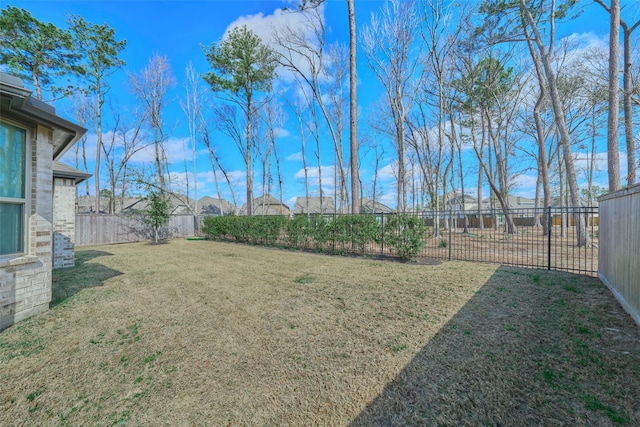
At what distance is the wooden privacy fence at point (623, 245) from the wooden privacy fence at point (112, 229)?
17297 millimetres

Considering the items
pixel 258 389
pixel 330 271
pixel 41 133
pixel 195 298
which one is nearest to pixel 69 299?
pixel 195 298

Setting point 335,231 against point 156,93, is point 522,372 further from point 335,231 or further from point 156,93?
point 156,93

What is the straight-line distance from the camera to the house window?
2904 millimetres

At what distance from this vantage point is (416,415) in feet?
5.28

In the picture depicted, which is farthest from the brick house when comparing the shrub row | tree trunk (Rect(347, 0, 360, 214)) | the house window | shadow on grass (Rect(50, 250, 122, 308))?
tree trunk (Rect(347, 0, 360, 214))

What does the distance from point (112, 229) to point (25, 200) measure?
1232cm

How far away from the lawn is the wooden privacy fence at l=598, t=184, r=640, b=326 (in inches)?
9.3

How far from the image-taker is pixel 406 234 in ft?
21.5

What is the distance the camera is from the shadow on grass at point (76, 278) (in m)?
4.23

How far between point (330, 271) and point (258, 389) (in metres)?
3.89

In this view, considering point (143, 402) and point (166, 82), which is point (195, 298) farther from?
point (166, 82)

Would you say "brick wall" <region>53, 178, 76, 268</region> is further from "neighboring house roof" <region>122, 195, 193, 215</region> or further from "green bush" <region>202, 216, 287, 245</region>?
"neighboring house roof" <region>122, 195, 193, 215</region>

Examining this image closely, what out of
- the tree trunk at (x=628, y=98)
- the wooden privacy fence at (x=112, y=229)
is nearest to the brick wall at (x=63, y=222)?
the wooden privacy fence at (x=112, y=229)

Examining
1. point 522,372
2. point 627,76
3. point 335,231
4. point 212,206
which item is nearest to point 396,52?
point 627,76
